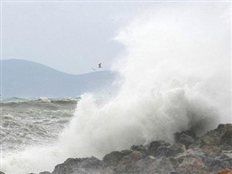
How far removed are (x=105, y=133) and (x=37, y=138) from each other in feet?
14.5

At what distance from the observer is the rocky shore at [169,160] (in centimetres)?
902

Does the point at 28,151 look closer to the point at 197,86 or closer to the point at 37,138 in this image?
the point at 37,138

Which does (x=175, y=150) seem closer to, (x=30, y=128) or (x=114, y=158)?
(x=114, y=158)

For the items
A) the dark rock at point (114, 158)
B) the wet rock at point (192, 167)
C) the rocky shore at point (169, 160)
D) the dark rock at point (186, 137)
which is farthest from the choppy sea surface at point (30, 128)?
the wet rock at point (192, 167)

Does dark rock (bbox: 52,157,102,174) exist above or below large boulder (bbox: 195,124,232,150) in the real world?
below

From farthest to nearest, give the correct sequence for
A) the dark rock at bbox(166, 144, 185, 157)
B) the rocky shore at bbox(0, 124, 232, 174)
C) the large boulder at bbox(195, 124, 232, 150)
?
1. the large boulder at bbox(195, 124, 232, 150)
2. the dark rock at bbox(166, 144, 185, 157)
3. the rocky shore at bbox(0, 124, 232, 174)

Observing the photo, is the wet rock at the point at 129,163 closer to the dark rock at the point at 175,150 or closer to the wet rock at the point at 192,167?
the dark rock at the point at 175,150

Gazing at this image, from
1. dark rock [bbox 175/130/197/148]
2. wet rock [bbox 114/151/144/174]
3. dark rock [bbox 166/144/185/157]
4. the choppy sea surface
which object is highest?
the choppy sea surface

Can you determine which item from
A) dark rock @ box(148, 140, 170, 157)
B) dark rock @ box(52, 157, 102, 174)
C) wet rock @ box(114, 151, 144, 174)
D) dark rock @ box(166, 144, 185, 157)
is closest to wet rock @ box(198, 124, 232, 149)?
dark rock @ box(166, 144, 185, 157)

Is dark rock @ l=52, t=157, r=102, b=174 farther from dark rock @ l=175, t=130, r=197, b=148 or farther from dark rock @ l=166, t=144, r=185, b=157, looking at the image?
dark rock @ l=175, t=130, r=197, b=148

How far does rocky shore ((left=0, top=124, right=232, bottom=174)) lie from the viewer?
9.02 m

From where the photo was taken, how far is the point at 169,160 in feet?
30.2

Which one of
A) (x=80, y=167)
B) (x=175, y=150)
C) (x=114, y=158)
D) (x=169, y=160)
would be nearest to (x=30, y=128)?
(x=114, y=158)

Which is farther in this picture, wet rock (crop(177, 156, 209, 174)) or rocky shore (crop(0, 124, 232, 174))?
rocky shore (crop(0, 124, 232, 174))
